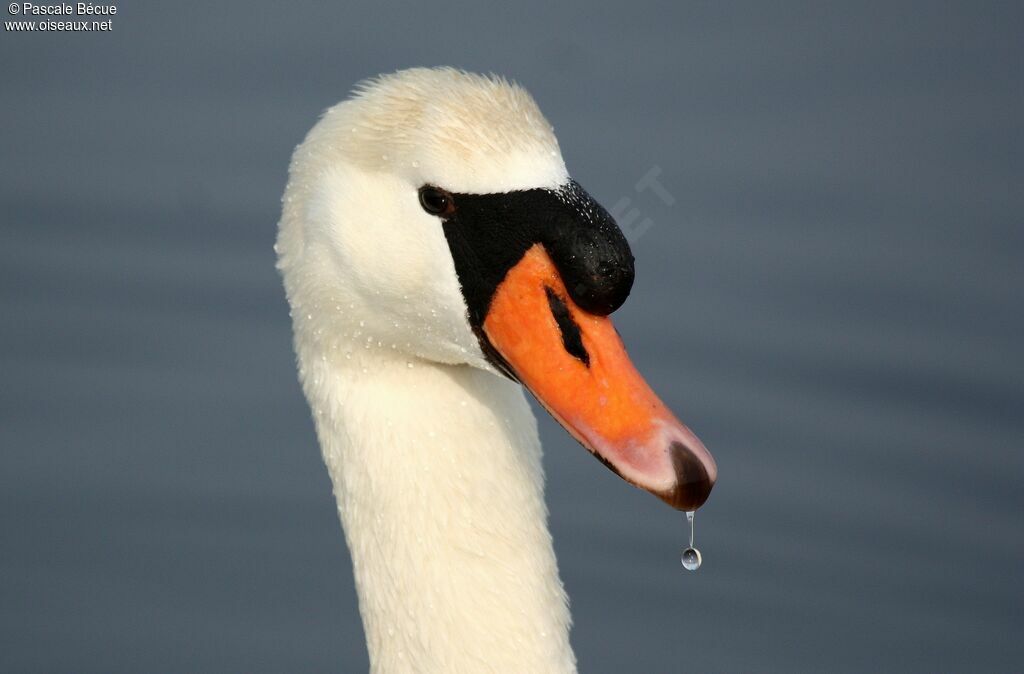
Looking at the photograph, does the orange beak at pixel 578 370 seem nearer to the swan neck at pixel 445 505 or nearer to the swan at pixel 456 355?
the swan at pixel 456 355

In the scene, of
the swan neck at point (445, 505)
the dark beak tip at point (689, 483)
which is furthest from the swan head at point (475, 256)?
the swan neck at point (445, 505)

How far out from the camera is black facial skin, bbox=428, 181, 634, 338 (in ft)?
12.8

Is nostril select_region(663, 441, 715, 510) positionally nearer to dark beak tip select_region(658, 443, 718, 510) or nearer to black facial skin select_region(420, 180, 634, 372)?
dark beak tip select_region(658, 443, 718, 510)

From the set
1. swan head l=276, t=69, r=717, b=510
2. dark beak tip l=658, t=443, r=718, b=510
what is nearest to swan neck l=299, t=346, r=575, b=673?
swan head l=276, t=69, r=717, b=510

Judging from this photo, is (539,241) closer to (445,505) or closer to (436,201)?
(436,201)

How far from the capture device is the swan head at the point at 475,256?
3.90 m

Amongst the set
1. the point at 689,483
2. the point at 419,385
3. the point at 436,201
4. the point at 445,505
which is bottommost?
the point at 445,505

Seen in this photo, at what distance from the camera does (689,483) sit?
12.4ft

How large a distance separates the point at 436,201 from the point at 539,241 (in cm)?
31

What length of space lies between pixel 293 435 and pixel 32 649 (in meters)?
1.46

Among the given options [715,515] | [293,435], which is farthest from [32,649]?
[715,515]

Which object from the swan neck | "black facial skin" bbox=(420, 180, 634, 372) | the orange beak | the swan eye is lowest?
the swan neck

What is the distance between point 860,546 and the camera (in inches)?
302


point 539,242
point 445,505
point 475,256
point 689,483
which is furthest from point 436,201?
point 689,483
